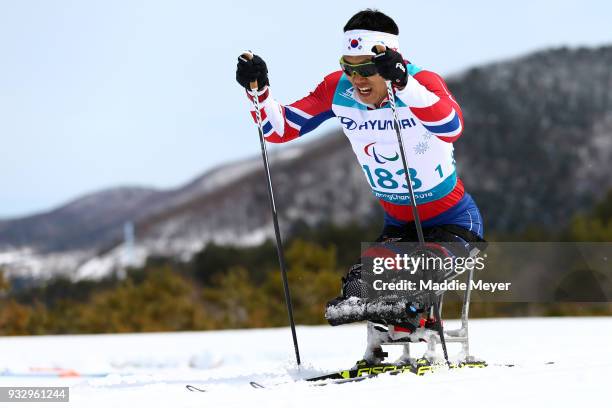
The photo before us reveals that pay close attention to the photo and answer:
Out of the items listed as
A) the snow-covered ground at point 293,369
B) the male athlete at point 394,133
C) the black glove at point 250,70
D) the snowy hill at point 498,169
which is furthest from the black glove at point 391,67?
the snowy hill at point 498,169

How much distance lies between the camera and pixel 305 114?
17.7 feet

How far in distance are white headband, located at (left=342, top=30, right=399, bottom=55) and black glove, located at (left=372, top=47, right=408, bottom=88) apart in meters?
0.31

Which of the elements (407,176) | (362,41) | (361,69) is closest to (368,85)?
(361,69)

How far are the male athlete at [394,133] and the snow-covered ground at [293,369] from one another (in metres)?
0.89

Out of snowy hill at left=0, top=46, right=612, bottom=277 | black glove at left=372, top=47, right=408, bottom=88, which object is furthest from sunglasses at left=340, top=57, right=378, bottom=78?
snowy hill at left=0, top=46, right=612, bottom=277

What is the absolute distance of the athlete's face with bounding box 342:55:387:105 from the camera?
4.82 m

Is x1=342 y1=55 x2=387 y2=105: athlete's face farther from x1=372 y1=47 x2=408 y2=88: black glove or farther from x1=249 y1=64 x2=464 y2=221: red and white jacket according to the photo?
x1=372 y1=47 x2=408 y2=88: black glove

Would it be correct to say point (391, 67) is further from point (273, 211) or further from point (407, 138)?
point (273, 211)

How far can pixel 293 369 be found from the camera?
5.36 m

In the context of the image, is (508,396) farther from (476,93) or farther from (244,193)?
(476,93)

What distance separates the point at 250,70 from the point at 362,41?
2.53 ft

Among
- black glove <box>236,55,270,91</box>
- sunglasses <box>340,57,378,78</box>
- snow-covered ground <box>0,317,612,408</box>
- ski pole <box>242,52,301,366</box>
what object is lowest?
snow-covered ground <box>0,317,612,408</box>

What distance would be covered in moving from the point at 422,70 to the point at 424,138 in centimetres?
40

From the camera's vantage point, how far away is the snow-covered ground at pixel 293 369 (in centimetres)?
358
